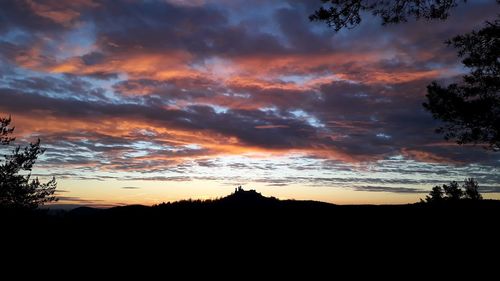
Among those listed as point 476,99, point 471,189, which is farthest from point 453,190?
point 476,99

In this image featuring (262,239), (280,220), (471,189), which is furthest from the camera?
(471,189)

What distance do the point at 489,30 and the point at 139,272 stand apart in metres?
21.9

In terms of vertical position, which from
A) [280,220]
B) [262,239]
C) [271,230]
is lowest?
[262,239]

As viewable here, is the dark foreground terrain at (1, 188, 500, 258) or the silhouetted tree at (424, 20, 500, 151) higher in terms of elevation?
the silhouetted tree at (424, 20, 500, 151)

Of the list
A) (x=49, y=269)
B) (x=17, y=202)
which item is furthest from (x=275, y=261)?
(x=17, y=202)

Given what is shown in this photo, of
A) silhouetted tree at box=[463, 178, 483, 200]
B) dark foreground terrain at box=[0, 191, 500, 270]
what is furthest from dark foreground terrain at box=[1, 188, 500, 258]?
silhouetted tree at box=[463, 178, 483, 200]

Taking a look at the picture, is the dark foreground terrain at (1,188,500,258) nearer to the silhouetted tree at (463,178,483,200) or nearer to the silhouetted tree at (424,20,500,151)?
the silhouetted tree at (424,20,500,151)

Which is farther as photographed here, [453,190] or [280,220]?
[453,190]

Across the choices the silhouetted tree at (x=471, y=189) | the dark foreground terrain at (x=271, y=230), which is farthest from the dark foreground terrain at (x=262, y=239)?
the silhouetted tree at (x=471, y=189)

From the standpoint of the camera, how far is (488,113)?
21.8m

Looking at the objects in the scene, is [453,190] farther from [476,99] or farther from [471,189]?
[476,99]

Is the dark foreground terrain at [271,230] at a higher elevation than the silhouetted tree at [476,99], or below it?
below

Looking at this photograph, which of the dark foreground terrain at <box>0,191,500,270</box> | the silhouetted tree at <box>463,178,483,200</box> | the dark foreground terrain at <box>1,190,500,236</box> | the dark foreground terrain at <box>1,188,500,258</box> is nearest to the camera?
the dark foreground terrain at <box>0,191,500,270</box>

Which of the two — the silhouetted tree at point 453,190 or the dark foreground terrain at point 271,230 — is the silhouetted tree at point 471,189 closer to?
the silhouetted tree at point 453,190
